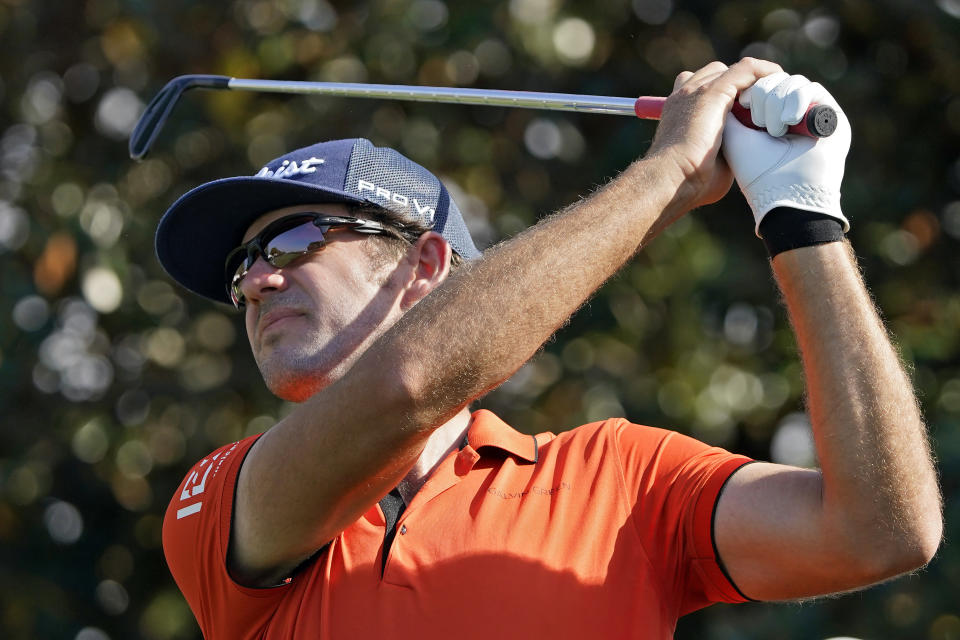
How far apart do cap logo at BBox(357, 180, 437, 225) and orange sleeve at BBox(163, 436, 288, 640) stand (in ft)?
2.23

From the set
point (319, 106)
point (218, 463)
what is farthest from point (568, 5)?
point (218, 463)

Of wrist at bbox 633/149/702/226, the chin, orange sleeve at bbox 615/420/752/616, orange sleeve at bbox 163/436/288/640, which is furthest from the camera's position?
the chin

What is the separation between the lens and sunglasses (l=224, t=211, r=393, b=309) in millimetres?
2902

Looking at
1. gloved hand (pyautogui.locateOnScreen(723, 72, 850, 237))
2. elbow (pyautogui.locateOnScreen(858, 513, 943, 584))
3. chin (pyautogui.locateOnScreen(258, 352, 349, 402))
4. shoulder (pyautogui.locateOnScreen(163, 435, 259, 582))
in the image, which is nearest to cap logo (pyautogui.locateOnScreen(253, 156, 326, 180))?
chin (pyautogui.locateOnScreen(258, 352, 349, 402))

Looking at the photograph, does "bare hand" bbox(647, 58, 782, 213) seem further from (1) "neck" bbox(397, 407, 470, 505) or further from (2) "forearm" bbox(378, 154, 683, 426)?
(1) "neck" bbox(397, 407, 470, 505)

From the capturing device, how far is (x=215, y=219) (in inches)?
123

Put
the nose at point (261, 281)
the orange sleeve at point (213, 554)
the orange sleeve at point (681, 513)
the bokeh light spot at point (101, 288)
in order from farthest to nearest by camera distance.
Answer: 1. the bokeh light spot at point (101, 288)
2. the nose at point (261, 281)
3. the orange sleeve at point (213, 554)
4. the orange sleeve at point (681, 513)

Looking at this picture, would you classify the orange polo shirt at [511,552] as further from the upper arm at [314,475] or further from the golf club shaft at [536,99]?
the golf club shaft at [536,99]

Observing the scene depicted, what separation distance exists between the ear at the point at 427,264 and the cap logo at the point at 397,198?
0.19 ft

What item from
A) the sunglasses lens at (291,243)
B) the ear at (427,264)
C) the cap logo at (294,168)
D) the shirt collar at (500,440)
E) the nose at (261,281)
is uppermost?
the cap logo at (294,168)

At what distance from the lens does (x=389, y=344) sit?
2051 millimetres

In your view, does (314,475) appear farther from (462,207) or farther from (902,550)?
(462,207)

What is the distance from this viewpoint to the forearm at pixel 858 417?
2.19 metres

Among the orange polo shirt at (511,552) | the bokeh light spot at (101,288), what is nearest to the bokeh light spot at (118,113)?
the bokeh light spot at (101,288)
